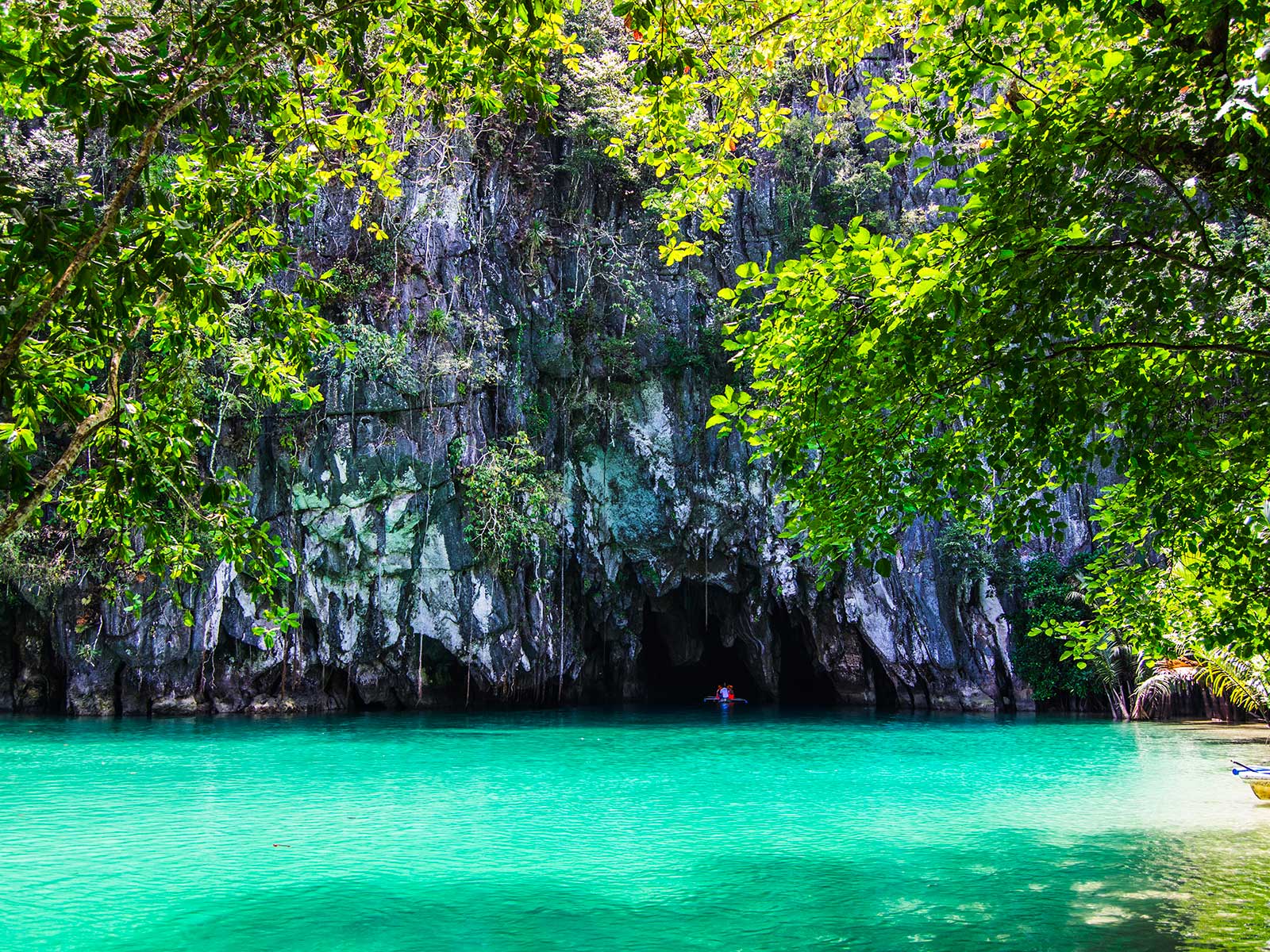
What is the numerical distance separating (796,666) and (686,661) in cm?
428

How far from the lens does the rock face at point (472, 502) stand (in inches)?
687

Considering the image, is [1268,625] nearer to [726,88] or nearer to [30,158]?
[726,88]

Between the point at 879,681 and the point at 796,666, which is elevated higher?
the point at 796,666

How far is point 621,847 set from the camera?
720 centimetres

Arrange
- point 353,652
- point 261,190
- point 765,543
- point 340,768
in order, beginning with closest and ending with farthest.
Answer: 1. point 261,190
2. point 340,768
3. point 353,652
4. point 765,543

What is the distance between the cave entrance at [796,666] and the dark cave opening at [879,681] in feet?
3.34

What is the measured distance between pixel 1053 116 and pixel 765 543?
16.8 m

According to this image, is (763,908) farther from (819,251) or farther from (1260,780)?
(1260,780)

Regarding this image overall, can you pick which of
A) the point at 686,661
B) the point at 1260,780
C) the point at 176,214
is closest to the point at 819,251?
the point at 176,214

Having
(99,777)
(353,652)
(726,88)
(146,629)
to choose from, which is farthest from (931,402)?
(146,629)

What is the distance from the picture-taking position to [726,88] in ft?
13.9

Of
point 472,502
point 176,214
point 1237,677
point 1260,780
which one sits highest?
point 472,502

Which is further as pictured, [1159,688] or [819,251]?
[1159,688]

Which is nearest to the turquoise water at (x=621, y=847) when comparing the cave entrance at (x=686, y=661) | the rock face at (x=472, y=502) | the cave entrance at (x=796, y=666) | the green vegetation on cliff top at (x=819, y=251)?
the green vegetation on cliff top at (x=819, y=251)
